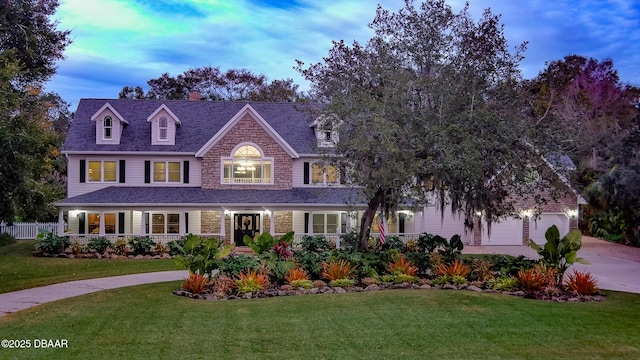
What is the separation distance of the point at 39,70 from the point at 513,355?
24136 mm

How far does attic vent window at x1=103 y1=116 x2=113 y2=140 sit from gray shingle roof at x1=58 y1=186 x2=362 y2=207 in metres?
2.82

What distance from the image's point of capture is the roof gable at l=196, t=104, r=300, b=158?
29.6 metres

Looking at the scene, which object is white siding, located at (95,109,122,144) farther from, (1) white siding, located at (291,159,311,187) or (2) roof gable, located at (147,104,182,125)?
(1) white siding, located at (291,159,311,187)

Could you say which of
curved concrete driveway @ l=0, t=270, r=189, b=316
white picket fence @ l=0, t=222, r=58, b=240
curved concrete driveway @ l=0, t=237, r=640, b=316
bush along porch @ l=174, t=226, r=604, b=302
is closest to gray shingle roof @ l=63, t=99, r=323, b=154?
white picket fence @ l=0, t=222, r=58, b=240

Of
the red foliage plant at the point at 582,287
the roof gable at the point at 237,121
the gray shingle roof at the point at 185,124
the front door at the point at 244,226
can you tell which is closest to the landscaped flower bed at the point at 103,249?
the front door at the point at 244,226

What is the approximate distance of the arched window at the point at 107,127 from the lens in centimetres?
2998

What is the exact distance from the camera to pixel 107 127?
30.0 metres

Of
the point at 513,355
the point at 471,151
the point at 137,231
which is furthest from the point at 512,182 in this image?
the point at 137,231

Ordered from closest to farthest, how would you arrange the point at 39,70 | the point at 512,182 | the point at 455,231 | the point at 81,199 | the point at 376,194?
the point at 512,182 → the point at 376,194 → the point at 39,70 → the point at 81,199 → the point at 455,231

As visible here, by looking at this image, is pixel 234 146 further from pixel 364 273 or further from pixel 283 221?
pixel 364 273

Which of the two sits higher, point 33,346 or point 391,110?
point 391,110

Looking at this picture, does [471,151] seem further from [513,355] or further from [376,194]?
[513,355]

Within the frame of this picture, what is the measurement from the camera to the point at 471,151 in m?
15.0

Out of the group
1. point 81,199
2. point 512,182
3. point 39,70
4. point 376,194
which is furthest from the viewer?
point 81,199
